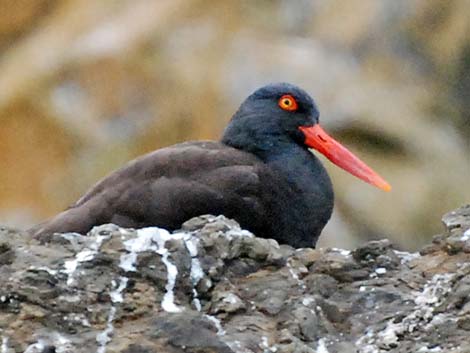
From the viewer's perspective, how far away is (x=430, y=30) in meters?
13.5

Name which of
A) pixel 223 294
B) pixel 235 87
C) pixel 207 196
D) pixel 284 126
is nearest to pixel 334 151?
pixel 284 126

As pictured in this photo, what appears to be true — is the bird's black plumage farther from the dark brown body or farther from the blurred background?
the blurred background

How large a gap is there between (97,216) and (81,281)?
5.00ft

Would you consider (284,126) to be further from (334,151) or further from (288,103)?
(334,151)

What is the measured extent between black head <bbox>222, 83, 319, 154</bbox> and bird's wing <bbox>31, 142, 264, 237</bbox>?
47 cm

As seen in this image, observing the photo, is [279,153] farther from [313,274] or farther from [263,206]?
[313,274]

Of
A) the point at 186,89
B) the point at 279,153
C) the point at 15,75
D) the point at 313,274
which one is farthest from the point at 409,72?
the point at 313,274

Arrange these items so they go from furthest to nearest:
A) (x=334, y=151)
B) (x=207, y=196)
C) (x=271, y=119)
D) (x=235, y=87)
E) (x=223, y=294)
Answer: (x=235, y=87)
(x=334, y=151)
(x=271, y=119)
(x=207, y=196)
(x=223, y=294)

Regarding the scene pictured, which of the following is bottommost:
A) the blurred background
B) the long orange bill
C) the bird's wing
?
the bird's wing

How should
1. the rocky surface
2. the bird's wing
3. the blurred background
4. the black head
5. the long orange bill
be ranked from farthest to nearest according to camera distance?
the blurred background
the long orange bill
the black head
the bird's wing
the rocky surface

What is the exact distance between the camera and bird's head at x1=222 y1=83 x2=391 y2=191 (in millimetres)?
6730

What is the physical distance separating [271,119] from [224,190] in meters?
0.98

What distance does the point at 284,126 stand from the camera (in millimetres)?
6828

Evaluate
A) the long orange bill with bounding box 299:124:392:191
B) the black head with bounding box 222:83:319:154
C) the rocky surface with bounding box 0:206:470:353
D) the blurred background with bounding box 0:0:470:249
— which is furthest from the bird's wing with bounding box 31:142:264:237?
the blurred background with bounding box 0:0:470:249
